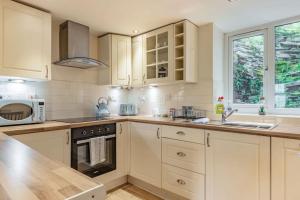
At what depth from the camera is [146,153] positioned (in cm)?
239

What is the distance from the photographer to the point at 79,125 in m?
2.06

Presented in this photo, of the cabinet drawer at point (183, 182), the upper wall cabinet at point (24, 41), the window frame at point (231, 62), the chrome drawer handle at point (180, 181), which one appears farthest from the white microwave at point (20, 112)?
the window frame at point (231, 62)

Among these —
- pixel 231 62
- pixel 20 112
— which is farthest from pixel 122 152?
pixel 231 62

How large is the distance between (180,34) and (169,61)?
0.36m

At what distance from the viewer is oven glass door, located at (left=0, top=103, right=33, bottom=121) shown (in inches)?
71.3

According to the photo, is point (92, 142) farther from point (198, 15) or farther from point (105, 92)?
point (198, 15)

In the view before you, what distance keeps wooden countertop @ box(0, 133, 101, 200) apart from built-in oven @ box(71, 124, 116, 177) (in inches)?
50.6

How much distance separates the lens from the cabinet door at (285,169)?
1.40m

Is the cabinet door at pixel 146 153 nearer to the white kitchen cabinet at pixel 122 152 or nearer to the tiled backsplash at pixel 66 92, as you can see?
the white kitchen cabinet at pixel 122 152

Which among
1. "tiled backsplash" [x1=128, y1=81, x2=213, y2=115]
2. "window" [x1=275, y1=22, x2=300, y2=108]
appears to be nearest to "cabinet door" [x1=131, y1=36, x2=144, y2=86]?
"tiled backsplash" [x1=128, y1=81, x2=213, y2=115]

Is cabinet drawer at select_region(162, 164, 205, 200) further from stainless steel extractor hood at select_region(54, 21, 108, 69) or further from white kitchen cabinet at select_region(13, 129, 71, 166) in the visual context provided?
stainless steel extractor hood at select_region(54, 21, 108, 69)

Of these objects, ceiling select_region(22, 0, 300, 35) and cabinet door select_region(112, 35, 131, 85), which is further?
cabinet door select_region(112, 35, 131, 85)

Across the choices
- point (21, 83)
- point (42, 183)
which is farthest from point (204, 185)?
point (21, 83)

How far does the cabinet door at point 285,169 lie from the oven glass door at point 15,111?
228cm
